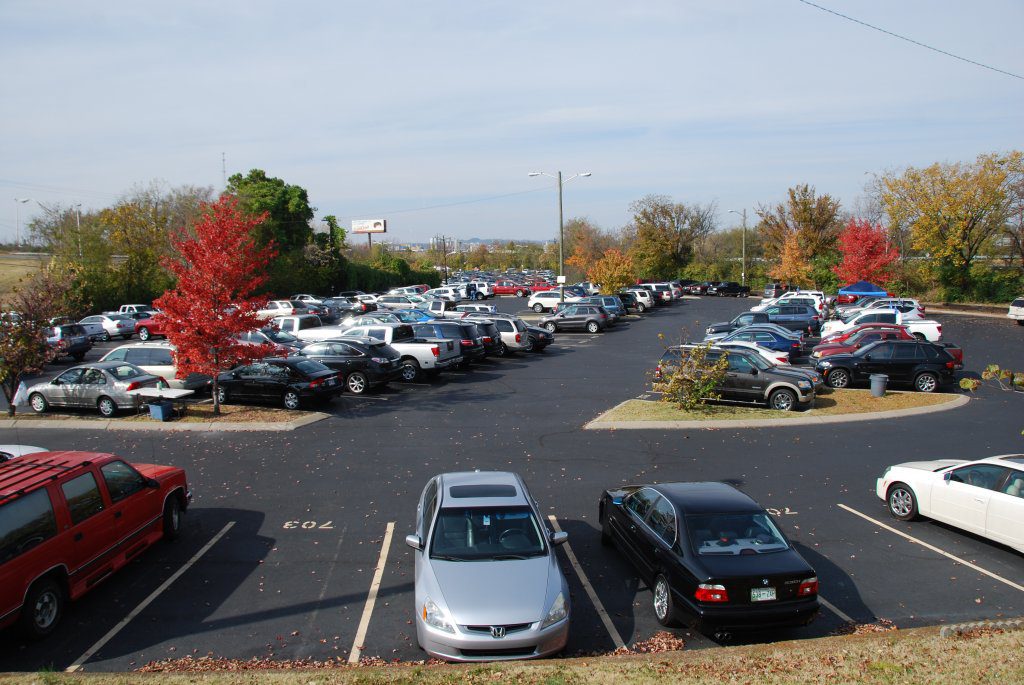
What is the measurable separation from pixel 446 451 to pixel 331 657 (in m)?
8.35

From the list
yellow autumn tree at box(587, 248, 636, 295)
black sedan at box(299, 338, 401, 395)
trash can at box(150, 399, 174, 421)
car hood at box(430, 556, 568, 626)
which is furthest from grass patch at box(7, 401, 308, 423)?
yellow autumn tree at box(587, 248, 636, 295)

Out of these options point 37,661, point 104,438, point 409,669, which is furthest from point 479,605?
point 104,438

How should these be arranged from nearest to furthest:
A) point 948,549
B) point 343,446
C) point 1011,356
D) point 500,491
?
point 500,491
point 948,549
point 343,446
point 1011,356

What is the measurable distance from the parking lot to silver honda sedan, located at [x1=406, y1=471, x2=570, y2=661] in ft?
2.33

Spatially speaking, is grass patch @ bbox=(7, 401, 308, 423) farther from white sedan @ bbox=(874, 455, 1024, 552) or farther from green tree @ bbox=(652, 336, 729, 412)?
white sedan @ bbox=(874, 455, 1024, 552)

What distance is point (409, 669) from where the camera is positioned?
6.57m

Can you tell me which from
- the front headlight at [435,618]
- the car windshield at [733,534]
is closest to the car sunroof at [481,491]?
the front headlight at [435,618]

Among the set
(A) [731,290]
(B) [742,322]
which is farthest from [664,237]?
(B) [742,322]

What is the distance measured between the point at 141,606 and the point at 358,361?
563 inches

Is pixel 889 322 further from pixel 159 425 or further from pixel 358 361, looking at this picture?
pixel 159 425

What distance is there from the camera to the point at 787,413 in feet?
62.5

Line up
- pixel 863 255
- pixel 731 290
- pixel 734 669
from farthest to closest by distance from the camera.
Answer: pixel 731 290, pixel 863 255, pixel 734 669

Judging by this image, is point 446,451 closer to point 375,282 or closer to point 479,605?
point 479,605

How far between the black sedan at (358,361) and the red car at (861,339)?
14152 millimetres
